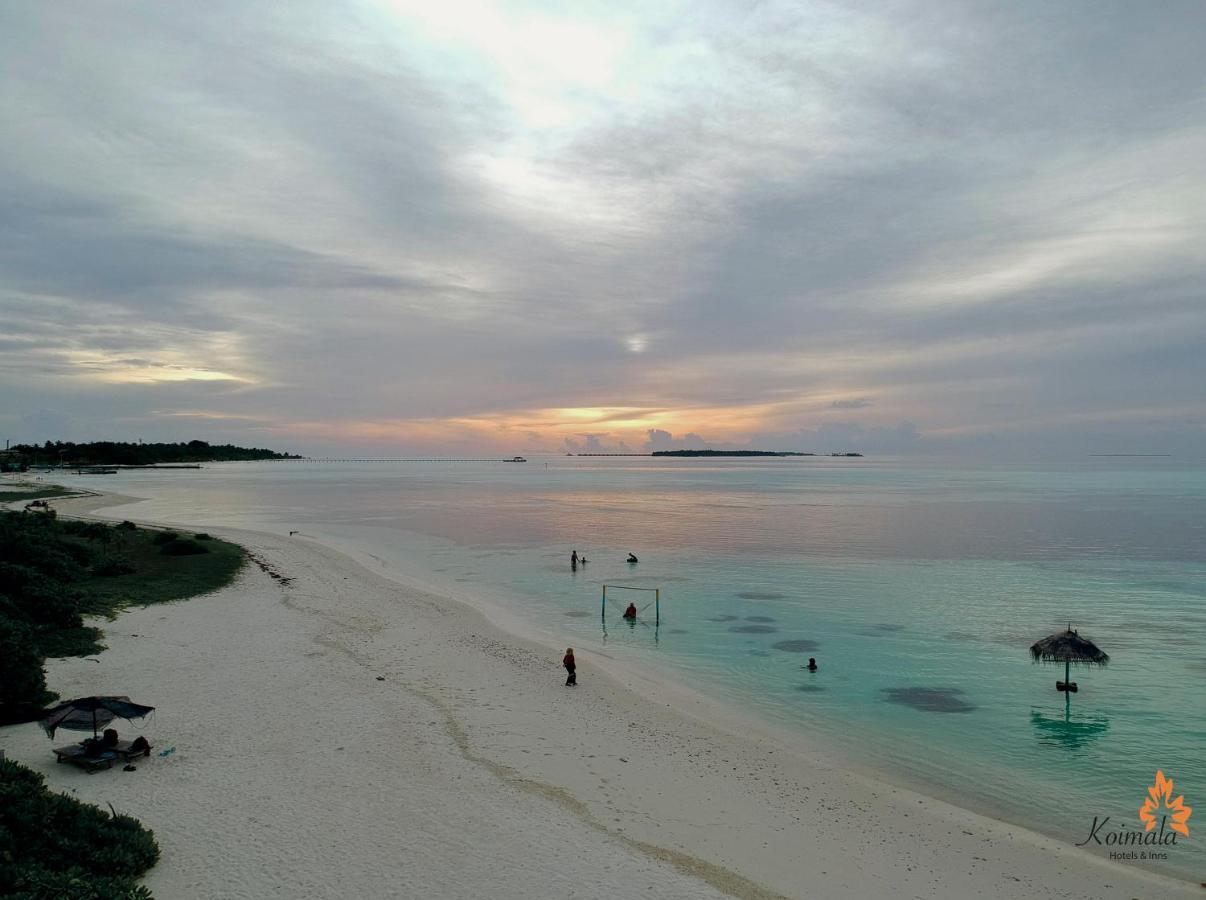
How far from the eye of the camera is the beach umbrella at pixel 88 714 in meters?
16.2

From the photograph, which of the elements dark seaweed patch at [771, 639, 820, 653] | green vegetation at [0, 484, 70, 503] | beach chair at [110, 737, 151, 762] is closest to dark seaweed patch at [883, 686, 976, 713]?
dark seaweed patch at [771, 639, 820, 653]

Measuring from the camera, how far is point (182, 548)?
48.6 metres

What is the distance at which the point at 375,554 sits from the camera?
61344 millimetres

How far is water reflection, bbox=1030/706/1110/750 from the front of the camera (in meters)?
22.9

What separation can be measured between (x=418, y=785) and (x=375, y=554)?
47616 mm

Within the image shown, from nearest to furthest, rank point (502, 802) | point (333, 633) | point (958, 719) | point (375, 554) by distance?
point (502, 802) → point (958, 719) → point (333, 633) → point (375, 554)

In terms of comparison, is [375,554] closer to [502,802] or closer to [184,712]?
[184,712]

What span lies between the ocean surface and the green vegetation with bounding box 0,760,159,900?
61.9 ft

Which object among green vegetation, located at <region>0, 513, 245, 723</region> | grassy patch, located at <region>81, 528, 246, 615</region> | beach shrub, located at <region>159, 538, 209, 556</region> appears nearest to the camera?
green vegetation, located at <region>0, 513, 245, 723</region>

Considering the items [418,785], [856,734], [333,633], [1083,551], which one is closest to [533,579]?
[333,633]

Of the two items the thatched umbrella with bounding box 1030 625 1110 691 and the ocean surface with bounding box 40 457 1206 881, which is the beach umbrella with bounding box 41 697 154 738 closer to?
the ocean surface with bounding box 40 457 1206 881

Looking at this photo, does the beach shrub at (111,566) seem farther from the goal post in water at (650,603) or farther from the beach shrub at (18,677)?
the goal post in water at (650,603)

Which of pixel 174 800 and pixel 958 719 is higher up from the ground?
pixel 174 800

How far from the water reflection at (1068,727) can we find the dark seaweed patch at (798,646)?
31.8 ft
